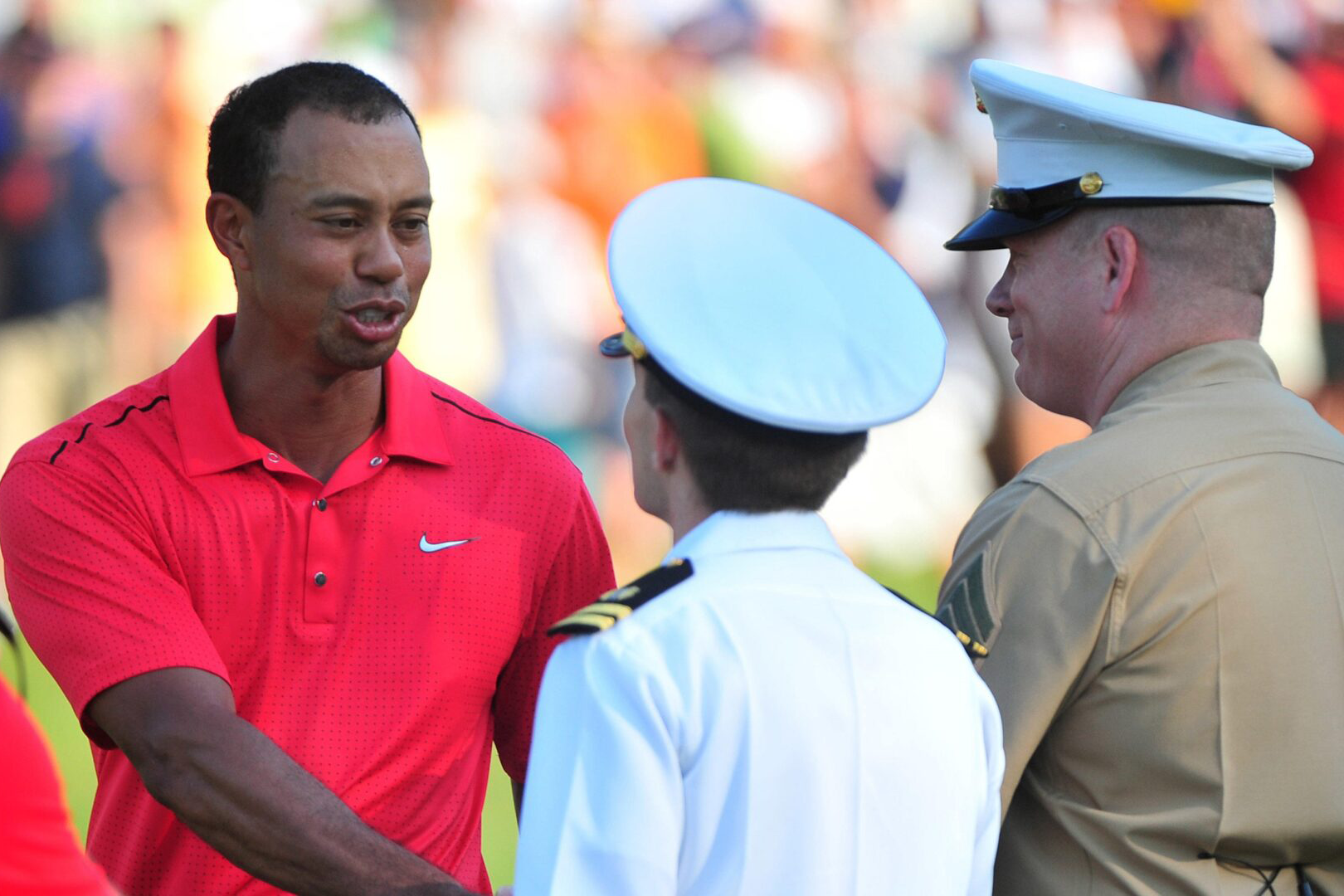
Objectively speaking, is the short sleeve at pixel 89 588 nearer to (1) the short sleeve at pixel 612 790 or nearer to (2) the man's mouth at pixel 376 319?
(2) the man's mouth at pixel 376 319

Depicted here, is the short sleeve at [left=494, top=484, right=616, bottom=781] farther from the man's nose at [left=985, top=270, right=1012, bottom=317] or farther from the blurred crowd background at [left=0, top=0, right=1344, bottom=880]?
the blurred crowd background at [left=0, top=0, right=1344, bottom=880]

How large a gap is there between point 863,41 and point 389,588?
5519 mm

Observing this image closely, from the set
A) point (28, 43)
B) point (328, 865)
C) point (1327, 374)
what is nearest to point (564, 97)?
point (28, 43)

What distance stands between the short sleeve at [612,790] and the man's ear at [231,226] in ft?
3.37

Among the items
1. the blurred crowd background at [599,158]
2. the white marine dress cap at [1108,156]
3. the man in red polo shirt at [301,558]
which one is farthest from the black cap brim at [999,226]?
the blurred crowd background at [599,158]

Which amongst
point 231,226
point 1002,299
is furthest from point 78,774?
point 1002,299

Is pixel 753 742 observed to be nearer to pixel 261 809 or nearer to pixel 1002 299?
pixel 261 809

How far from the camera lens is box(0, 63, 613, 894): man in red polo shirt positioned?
1.90 metres

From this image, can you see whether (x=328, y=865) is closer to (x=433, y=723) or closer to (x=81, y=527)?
(x=433, y=723)

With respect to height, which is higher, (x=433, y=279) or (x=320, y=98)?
(x=320, y=98)

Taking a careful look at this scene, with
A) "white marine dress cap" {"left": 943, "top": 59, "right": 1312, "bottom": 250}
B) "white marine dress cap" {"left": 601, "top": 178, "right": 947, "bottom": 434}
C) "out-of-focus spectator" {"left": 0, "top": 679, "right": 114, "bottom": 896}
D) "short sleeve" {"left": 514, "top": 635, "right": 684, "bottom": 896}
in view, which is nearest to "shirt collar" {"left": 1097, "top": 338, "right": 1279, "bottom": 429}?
"white marine dress cap" {"left": 943, "top": 59, "right": 1312, "bottom": 250}

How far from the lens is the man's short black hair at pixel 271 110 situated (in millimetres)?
2186

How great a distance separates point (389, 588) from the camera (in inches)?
83.6

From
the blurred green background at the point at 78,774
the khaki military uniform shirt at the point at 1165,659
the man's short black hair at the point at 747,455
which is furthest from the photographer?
the blurred green background at the point at 78,774
